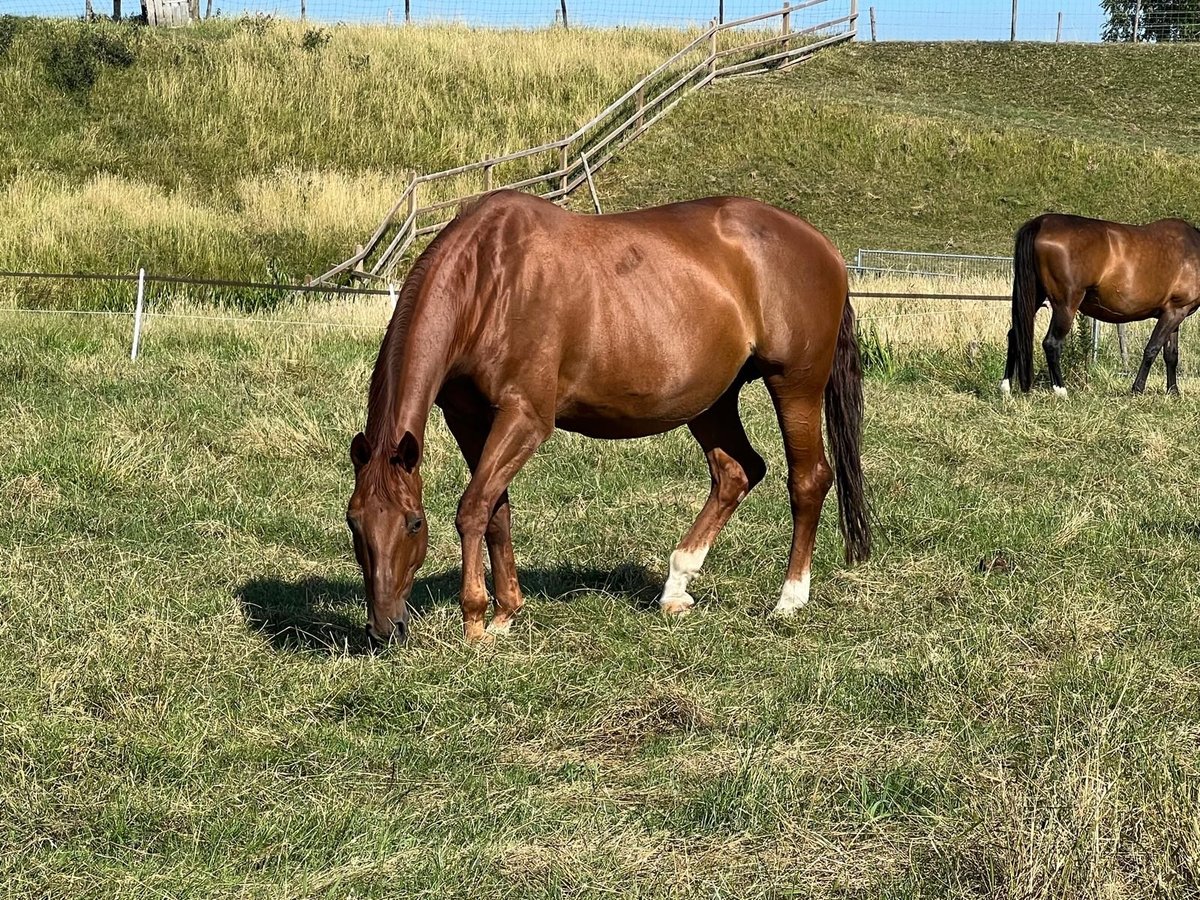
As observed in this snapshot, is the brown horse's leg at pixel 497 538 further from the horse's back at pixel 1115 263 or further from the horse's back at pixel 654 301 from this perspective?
the horse's back at pixel 1115 263

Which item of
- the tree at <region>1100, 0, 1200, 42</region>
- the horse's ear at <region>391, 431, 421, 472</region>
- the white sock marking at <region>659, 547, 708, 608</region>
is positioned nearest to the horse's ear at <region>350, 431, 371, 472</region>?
the horse's ear at <region>391, 431, 421, 472</region>

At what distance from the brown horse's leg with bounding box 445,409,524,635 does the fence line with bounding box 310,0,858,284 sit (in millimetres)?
14264

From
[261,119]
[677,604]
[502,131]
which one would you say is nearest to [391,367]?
[677,604]

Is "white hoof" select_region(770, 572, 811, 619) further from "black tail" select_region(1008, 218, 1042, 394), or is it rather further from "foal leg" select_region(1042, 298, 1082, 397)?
"foal leg" select_region(1042, 298, 1082, 397)

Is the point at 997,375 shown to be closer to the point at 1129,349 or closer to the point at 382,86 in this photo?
the point at 1129,349

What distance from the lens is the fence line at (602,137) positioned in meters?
22.3

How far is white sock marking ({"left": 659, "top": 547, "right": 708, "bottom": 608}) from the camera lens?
6.01 metres

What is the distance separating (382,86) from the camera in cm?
2973

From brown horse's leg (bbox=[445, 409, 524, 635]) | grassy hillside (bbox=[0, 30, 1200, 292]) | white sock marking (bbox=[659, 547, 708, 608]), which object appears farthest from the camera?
grassy hillside (bbox=[0, 30, 1200, 292])

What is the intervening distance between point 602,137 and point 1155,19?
34258 millimetres

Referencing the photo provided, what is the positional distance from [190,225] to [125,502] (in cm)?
1328

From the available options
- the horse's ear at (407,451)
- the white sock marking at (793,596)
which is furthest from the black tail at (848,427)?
the horse's ear at (407,451)

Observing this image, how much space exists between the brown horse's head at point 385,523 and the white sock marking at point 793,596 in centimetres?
189

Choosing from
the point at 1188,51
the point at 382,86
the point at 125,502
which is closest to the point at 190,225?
the point at 382,86
